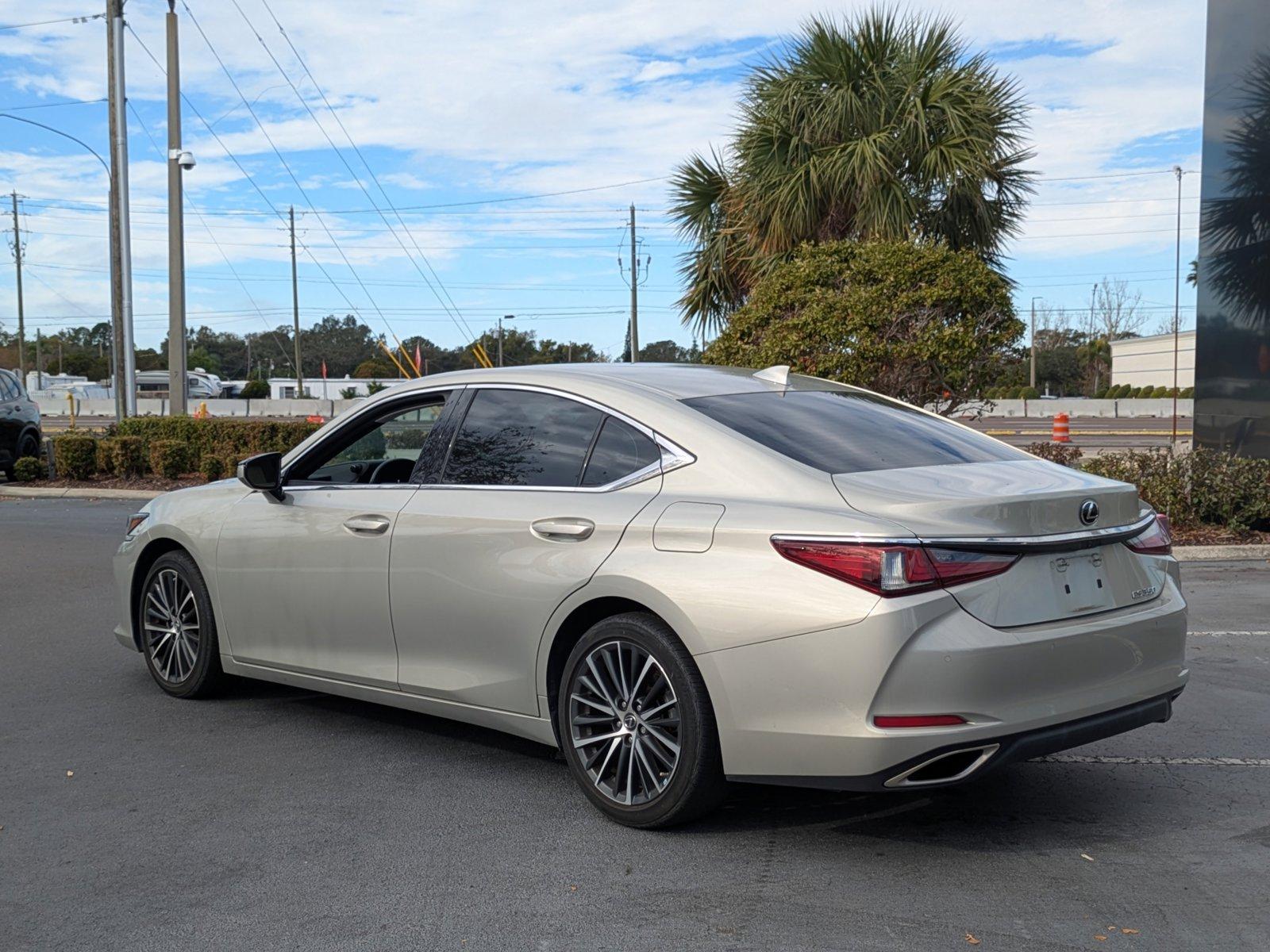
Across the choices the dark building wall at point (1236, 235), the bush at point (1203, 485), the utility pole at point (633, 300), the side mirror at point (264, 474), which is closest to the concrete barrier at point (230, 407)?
the utility pole at point (633, 300)

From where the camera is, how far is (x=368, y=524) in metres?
5.41

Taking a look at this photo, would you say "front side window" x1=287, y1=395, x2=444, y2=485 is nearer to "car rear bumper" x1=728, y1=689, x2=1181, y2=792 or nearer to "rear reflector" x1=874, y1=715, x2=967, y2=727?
"car rear bumper" x1=728, y1=689, x2=1181, y2=792

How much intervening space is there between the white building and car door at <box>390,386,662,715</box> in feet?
219

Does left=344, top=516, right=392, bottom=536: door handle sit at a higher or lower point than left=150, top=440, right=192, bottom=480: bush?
higher

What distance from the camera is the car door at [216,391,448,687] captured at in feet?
17.7

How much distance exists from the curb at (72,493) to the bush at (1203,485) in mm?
12551

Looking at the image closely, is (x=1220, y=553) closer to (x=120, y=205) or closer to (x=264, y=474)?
(x=264, y=474)

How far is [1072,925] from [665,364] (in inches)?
111

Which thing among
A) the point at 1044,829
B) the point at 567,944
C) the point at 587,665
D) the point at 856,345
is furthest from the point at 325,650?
the point at 856,345

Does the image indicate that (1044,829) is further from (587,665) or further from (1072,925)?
(587,665)

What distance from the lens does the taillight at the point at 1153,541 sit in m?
4.52

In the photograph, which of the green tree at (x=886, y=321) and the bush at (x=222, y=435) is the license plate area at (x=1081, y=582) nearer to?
the green tree at (x=886, y=321)

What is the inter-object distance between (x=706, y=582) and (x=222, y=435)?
16689 millimetres

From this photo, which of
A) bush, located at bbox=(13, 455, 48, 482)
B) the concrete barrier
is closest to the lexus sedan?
bush, located at bbox=(13, 455, 48, 482)
